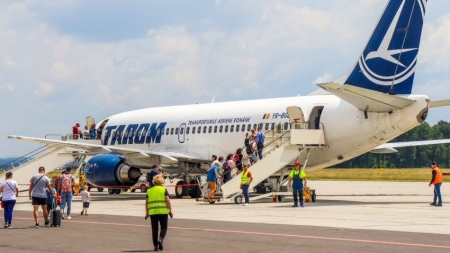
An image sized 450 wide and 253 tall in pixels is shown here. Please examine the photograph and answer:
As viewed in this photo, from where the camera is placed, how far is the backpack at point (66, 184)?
26016 millimetres

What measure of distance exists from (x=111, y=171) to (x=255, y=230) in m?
18.4

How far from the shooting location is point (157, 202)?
17.0 metres

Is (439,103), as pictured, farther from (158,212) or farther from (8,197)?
(158,212)

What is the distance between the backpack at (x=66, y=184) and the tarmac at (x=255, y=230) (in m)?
1.01

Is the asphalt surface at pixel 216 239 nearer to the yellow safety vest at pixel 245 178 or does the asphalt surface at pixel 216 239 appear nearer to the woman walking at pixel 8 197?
the woman walking at pixel 8 197

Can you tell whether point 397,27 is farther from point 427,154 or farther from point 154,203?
point 427,154

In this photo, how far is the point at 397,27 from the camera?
3005cm

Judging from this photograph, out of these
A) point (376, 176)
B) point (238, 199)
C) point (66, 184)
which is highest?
point (376, 176)

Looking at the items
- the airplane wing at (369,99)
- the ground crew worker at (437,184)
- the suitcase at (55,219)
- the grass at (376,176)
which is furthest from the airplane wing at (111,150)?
the grass at (376,176)

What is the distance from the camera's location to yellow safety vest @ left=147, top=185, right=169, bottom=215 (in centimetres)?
1688

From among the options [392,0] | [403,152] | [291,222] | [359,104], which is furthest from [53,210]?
[403,152]

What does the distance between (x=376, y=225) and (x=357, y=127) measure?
10.3 metres

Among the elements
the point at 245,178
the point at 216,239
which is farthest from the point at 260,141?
the point at 216,239

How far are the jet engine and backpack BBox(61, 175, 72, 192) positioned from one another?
11801mm
